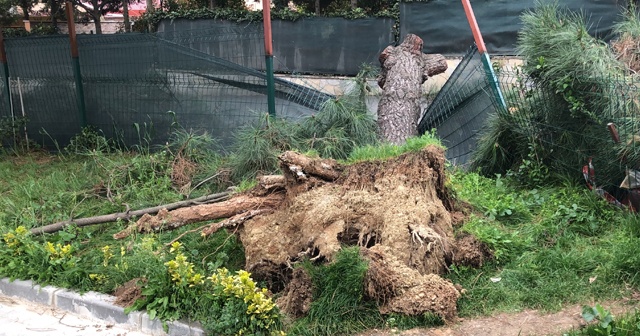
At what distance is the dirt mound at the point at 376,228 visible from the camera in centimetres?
400

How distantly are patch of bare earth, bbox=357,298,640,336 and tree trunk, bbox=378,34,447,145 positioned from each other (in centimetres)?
343

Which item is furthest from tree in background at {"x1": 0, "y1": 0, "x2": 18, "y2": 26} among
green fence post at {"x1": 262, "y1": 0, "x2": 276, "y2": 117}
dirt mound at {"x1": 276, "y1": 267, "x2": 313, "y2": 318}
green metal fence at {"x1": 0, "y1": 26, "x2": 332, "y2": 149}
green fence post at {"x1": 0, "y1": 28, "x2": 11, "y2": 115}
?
dirt mound at {"x1": 276, "y1": 267, "x2": 313, "y2": 318}

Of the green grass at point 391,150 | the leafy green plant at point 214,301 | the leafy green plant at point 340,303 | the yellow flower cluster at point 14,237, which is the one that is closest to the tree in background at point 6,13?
the yellow flower cluster at point 14,237

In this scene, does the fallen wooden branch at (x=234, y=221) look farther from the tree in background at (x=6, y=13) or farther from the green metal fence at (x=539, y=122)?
the tree in background at (x=6, y=13)

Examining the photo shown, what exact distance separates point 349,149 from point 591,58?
260cm

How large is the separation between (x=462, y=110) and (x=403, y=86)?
0.82 meters

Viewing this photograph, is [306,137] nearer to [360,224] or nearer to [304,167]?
[304,167]

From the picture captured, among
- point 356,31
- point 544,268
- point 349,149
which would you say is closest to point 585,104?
point 544,268

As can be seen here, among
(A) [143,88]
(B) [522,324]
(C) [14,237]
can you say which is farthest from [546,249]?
(A) [143,88]

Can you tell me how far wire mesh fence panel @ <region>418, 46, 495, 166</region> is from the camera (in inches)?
293

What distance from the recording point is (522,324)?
3877mm

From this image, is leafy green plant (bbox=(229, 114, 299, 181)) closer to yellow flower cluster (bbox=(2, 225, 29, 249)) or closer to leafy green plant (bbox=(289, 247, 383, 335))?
yellow flower cluster (bbox=(2, 225, 29, 249))

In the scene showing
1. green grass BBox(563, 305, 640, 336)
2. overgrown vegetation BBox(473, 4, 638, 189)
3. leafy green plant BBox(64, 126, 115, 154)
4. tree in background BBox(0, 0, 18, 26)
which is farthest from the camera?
tree in background BBox(0, 0, 18, 26)

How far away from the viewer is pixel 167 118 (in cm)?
838
